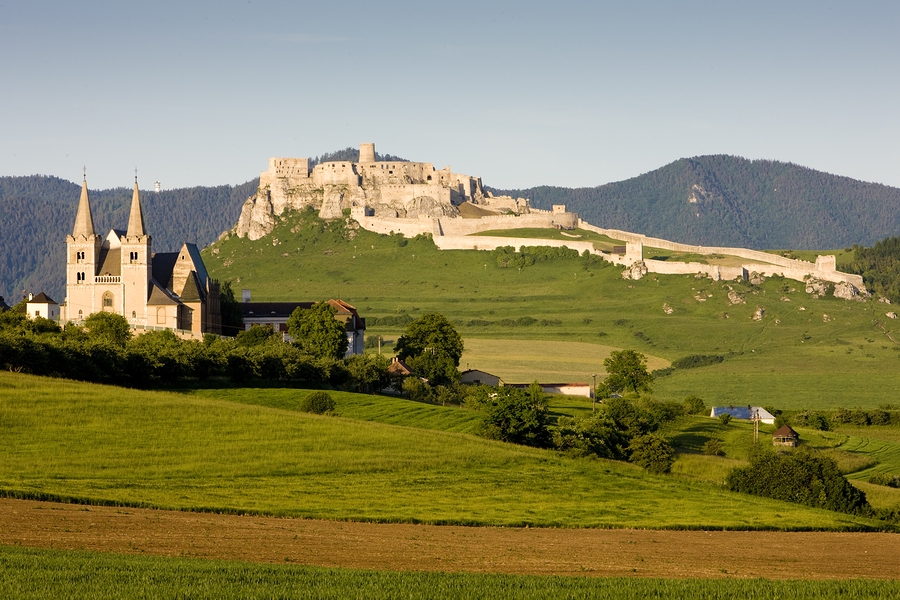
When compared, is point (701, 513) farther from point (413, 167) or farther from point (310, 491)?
point (413, 167)

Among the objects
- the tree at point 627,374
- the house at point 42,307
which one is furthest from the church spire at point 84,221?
the tree at point 627,374

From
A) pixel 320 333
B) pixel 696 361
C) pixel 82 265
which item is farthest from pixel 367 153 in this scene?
pixel 320 333

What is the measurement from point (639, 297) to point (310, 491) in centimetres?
10598

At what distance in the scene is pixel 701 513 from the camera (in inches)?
1789

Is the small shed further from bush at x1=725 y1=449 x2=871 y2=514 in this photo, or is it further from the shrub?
the shrub

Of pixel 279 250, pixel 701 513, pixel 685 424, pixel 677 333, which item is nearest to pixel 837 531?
pixel 701 513

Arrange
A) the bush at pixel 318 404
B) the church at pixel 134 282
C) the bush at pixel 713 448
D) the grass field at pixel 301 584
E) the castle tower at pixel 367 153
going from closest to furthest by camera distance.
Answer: the grass field at pixel 301 584 → the bush at pixel 318 404 → the bush at pixel 713 448 → the church at pixel 134 282 → the castle tower at pixel 367 153

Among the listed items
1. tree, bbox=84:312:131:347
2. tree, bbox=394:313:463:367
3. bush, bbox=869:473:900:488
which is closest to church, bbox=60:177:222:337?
tree, bbox=84:312:131:347

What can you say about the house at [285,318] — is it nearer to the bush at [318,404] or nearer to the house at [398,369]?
the house at [398,369]

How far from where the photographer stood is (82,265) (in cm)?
9162

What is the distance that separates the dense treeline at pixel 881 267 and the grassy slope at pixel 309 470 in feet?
370

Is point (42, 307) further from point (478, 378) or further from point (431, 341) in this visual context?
point (478, 378)

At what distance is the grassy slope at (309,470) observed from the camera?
138ft

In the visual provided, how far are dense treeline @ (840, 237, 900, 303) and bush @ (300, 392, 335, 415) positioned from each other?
107m
